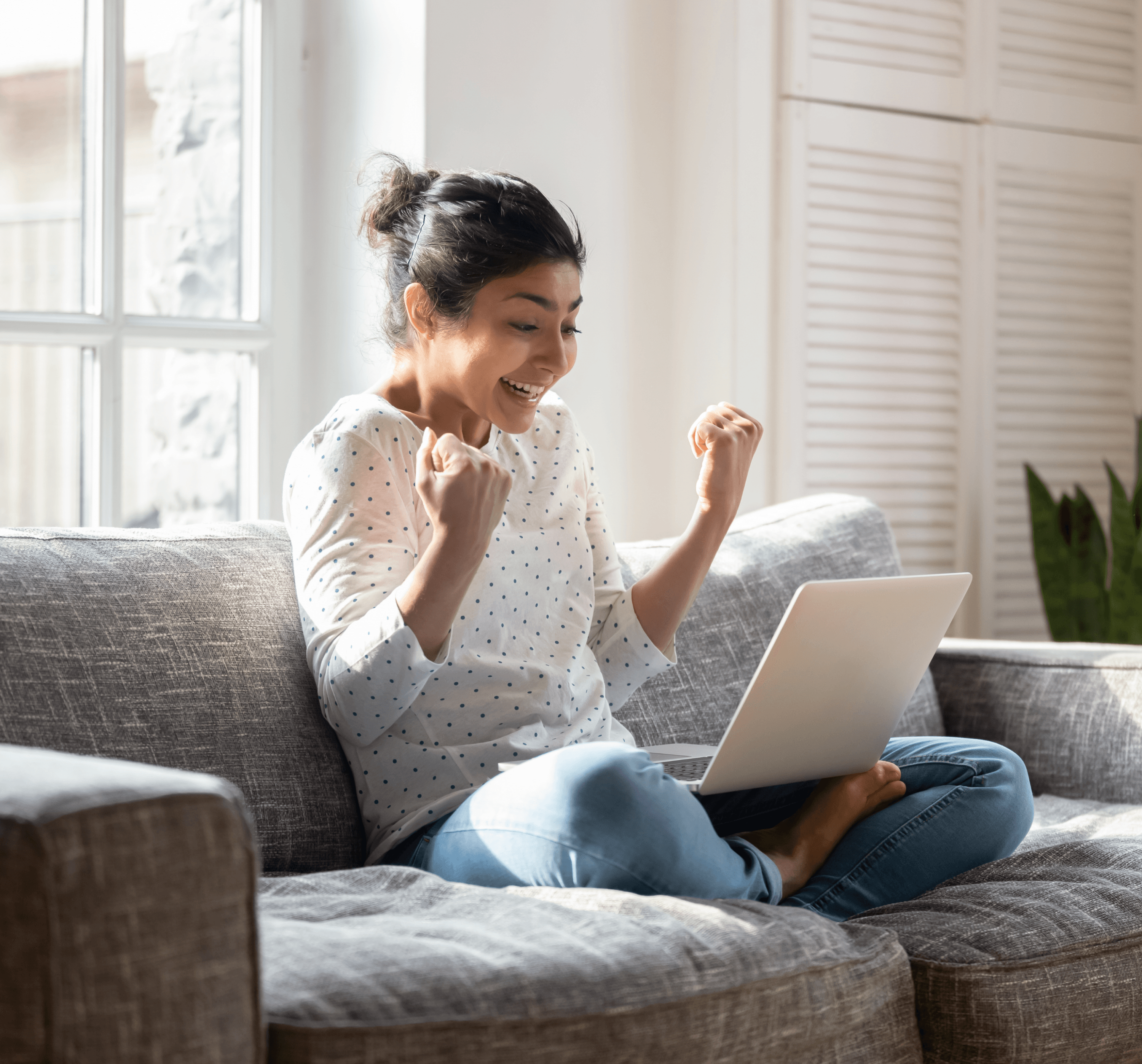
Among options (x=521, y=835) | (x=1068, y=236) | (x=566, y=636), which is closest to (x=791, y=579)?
(x=566, y=636)

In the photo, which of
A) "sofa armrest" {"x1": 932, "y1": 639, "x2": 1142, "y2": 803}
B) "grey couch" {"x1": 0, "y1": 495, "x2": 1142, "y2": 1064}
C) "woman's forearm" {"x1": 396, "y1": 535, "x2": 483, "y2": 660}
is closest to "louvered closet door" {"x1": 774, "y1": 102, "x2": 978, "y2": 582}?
"sofa armrest" {"x1": 932, "y1": 639, "x2": 1142, "y2": 803}

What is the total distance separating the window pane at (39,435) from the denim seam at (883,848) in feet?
4.69

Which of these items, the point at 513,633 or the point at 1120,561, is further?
the point at 1120,561

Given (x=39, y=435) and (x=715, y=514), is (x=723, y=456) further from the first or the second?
(x=39, y=435)

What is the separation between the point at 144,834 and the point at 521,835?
46 cm

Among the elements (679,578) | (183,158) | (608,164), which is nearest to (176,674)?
(679,578)

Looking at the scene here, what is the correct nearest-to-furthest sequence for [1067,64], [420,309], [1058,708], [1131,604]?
[420,309]
[1058,708]
[1131,604]
[1067,64]

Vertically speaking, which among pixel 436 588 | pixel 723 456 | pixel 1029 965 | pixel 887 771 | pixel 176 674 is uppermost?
pixel 723 456

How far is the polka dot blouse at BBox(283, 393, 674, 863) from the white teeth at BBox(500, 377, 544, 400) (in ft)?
0.35

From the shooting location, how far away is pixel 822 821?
1.42m

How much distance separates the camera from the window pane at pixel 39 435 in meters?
2.18

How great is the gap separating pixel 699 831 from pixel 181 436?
146 centimetres

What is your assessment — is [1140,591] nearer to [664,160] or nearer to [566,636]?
[664,160]

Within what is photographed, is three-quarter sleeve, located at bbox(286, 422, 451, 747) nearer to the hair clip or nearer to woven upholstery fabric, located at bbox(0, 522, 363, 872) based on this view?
woven upholstery fabric, located at bbox(0, 522, 363, 872)
